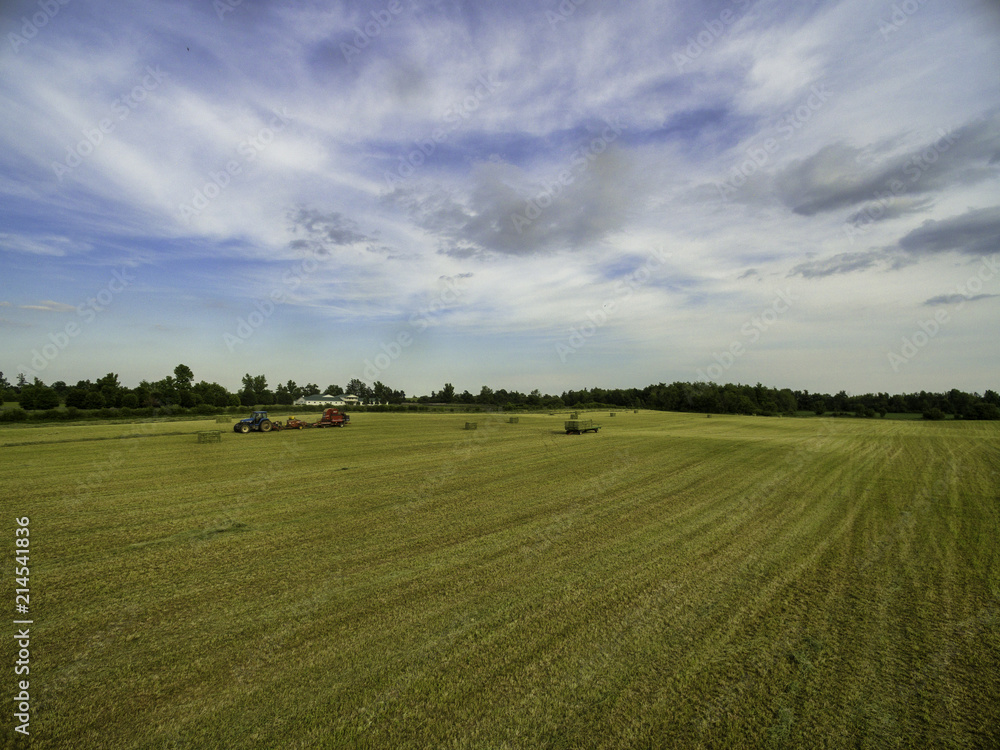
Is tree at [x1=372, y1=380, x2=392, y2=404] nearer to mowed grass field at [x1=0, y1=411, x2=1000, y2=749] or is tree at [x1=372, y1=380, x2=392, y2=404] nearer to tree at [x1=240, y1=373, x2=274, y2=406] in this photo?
tree at [x1=240, y1=373, x2=274, y2=406]

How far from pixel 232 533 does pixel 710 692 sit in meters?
10.9

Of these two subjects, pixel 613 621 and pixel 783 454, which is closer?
pixel 613 621

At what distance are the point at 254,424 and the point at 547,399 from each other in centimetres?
11086

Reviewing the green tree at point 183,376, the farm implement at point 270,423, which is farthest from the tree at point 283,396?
the farm implement at point 270,423

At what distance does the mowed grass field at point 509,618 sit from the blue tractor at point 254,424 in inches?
987

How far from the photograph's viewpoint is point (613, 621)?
6.64m

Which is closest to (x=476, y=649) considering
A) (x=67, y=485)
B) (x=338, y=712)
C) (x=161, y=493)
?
(x=338, y=712)

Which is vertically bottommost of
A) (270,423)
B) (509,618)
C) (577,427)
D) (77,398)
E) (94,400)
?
(509,618)

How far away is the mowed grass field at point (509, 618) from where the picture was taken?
4.66 metres

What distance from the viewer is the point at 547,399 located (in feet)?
470

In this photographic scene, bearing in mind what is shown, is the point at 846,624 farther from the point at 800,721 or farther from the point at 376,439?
the point at 376,439

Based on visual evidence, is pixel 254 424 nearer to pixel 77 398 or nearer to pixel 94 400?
pixel 94 400

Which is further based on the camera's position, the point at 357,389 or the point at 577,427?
the point at 357,389

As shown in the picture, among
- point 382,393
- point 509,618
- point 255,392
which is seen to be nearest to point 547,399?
point 382,393
